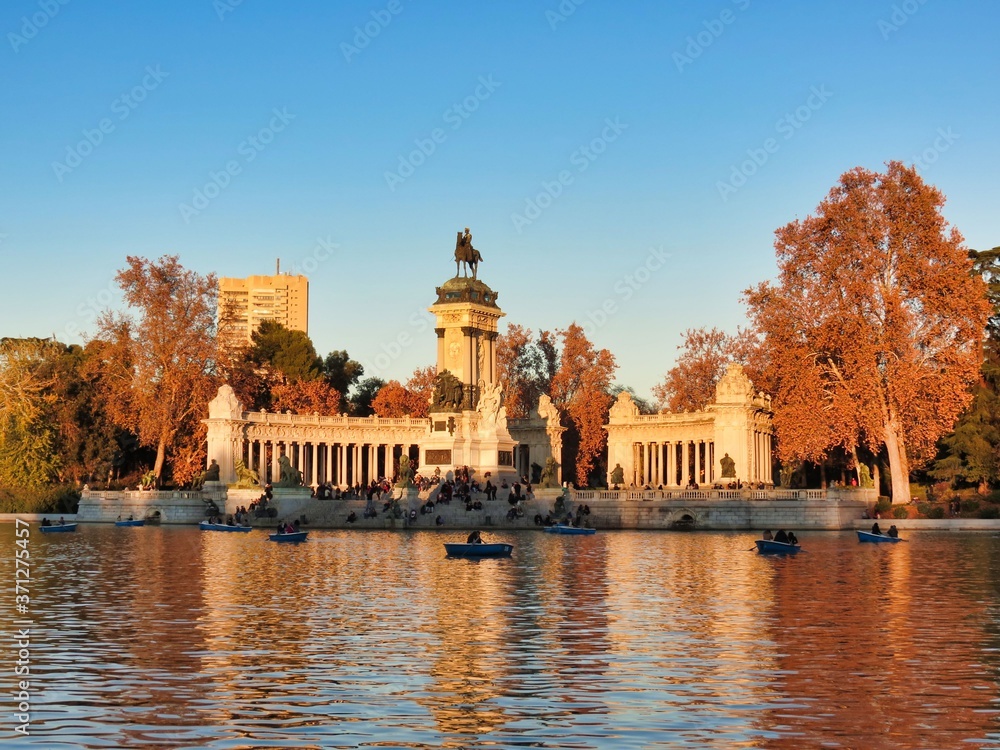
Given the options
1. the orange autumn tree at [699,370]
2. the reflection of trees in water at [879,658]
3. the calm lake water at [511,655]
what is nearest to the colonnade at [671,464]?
the orange autumn tree at [699,370]

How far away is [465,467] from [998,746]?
64.8 m

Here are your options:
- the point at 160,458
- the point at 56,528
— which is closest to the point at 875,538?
the point at 56,528

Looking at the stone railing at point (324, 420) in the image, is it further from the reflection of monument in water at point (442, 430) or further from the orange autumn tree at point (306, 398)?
the orange autumn tree at point (306, 398)

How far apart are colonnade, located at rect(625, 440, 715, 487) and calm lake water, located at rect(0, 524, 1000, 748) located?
4960 cm

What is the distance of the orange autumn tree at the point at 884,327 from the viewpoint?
72062mm

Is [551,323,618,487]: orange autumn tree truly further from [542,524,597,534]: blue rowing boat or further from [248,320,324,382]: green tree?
[542,524,597,534]: blue rowing boat

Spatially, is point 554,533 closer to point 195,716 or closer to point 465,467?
point 465,467

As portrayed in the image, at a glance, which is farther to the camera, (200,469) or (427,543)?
(200,469)

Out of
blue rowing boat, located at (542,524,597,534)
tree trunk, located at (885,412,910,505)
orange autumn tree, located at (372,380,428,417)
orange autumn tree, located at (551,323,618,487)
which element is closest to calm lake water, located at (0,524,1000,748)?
blue rowing boat, located at (542,524,597,534)

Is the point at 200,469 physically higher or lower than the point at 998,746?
higher

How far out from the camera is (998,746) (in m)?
15.6

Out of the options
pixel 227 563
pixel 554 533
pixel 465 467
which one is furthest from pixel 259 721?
pixel 465 467

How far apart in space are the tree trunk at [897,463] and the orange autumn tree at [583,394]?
107 ft

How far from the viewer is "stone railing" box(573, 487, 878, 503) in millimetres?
68875
